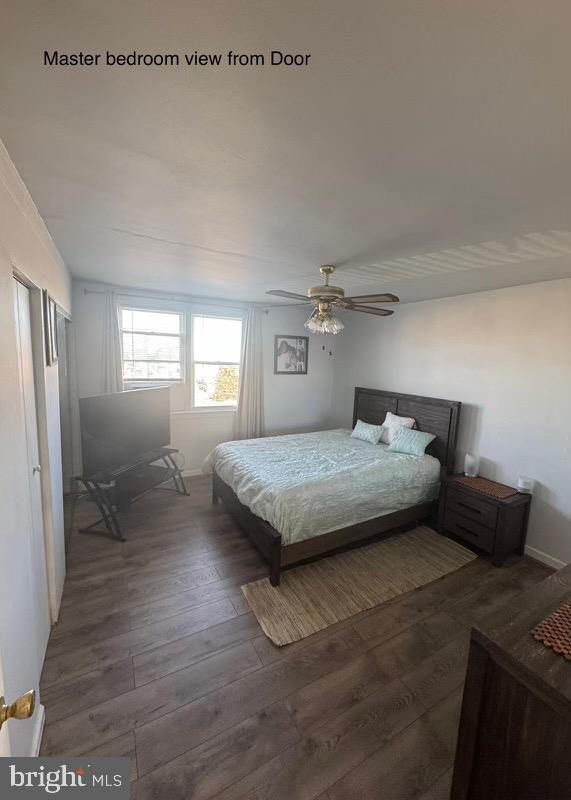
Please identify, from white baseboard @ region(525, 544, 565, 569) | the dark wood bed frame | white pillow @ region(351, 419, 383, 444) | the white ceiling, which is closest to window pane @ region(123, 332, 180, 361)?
the dark wood bed frame

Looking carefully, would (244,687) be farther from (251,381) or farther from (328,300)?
(251,381)

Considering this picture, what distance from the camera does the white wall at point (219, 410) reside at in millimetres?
3691

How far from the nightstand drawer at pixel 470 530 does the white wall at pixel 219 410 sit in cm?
271

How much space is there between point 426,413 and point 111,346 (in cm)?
380

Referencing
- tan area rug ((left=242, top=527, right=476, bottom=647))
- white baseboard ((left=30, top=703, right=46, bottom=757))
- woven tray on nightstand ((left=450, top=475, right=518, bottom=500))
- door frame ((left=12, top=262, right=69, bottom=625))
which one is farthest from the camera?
woven tray on nightstand ((left=450, top=475, right=518, bottom=500))

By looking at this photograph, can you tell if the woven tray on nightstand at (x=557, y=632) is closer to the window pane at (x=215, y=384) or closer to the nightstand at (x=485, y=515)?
the nightstand at (x=485, y=515)

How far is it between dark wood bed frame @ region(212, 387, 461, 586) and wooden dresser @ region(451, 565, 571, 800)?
1.45 meters

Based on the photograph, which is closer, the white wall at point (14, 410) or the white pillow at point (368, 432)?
the white wall at point (14, 410)

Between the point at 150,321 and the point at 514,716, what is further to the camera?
the point at 150,321

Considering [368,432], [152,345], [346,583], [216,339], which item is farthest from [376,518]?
[152,345]

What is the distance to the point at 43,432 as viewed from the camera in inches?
72.7

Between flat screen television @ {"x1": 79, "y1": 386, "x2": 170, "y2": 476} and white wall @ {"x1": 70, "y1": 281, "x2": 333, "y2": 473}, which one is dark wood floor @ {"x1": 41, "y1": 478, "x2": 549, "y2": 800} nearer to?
flat screen television @ {"x1": 79, "y1": 386, "x2": 170, "y2": 476}

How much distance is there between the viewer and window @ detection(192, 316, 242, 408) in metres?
4.41

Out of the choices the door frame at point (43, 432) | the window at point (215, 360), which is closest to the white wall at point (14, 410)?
the door frame at point (43, 432)
